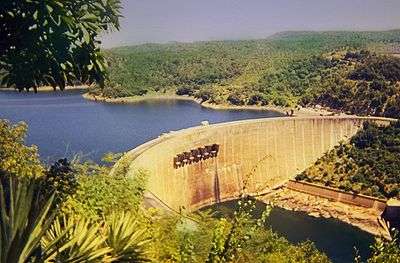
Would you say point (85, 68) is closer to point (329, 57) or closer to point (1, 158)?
point (1, 158)

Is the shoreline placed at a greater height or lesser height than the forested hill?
lesser

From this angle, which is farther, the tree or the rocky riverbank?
the rocky riverbank

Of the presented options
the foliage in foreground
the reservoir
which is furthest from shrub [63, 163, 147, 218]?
the reservoir

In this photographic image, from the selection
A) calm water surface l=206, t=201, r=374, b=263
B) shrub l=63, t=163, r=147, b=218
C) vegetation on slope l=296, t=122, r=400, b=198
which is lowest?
calm water surface l=206, t=201, r=374, b=263

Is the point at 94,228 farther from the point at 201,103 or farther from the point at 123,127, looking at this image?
the point at 201,103

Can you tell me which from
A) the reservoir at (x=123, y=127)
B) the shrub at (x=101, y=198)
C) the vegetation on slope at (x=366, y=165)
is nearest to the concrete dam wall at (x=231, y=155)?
the vegetation on slope at (x=366, y=165)

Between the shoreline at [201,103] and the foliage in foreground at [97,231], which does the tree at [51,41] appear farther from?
the shoreline at [201,103]

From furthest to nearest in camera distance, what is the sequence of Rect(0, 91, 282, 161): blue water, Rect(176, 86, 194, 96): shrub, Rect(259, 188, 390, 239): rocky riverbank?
Rect(176, 86, 194, 96): shrub → Rect(0, 91, 282, 161): blue water → Rect(259, 188, 390, 239): rocky riverbank

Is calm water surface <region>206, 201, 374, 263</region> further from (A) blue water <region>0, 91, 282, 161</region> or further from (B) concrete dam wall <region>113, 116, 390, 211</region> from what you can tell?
(A) blue water <region>0, 91, 282, 161</region>
